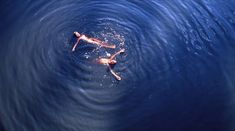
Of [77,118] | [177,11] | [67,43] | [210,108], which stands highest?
[67,43]

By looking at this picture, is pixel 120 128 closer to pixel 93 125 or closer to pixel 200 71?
pixel 93 125

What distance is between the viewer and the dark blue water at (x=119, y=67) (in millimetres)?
6715

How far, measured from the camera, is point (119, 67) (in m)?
7.55

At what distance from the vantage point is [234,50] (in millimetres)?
8547

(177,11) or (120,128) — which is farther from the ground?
(177,11)

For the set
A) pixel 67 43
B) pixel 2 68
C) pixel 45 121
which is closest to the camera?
pixel 45 121

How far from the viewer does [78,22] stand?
27.7ft

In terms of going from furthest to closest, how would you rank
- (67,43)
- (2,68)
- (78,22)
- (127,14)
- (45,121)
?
(127,14) → (78,22) → (67,43) → (2,68) → (45,121)

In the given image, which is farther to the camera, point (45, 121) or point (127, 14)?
point (127, 14)

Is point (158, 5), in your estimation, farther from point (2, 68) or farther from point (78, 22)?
point (2, 68)

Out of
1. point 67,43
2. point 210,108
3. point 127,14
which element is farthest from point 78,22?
point 210,108

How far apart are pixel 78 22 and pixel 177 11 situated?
9.24 ft

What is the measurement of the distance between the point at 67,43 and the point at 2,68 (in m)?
1.58

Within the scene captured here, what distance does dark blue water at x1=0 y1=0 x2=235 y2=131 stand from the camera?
22.0 feet
